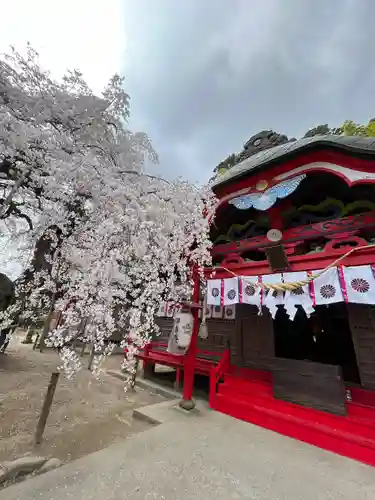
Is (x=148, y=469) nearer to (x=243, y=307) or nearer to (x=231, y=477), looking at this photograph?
(x=231, y=477)

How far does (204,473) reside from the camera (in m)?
3.12

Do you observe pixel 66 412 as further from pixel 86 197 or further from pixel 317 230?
pixel 317 230

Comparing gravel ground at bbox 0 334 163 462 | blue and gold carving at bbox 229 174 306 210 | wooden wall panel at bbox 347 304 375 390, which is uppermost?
blue and gold carving at bbox 229 174 306 210

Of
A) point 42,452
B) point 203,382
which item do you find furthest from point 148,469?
point 203,382

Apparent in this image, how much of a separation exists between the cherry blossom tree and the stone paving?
1.54 metres

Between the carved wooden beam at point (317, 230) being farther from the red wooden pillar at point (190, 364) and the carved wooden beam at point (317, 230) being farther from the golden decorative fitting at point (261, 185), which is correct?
the red wooden pillar at point (190, 364)

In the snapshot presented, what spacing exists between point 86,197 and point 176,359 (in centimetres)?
556

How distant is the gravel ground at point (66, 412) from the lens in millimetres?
4125

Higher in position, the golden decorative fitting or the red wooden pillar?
the golden decorative fitting

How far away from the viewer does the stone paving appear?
2.75 metres

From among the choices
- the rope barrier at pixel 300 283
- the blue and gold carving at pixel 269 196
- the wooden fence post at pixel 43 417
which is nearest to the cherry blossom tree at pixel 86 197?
the wooden fence post at pixel 43 417

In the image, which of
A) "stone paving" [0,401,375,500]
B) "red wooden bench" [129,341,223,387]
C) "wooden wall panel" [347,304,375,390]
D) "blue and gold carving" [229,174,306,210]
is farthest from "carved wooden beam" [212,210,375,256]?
"stone paving" [0,401,375,500]

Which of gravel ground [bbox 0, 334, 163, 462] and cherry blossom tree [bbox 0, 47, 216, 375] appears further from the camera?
gravel ground [bbox 0, 334, 163, 462]

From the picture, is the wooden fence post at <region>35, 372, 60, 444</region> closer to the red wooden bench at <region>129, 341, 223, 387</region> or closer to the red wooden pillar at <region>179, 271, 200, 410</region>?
the red wooden pillar at <region>179, 271, 200, 410</region>
